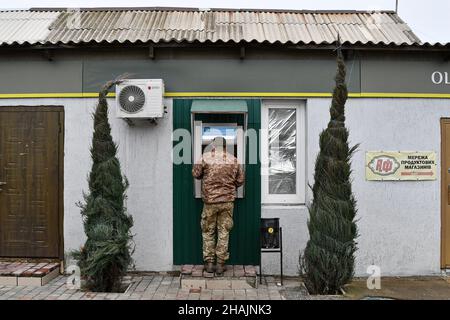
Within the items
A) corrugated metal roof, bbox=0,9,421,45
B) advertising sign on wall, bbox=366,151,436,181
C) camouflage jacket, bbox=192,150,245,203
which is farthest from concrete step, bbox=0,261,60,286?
advertising sign on wall, bbox=366,151,436,181

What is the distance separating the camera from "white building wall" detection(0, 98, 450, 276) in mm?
6332

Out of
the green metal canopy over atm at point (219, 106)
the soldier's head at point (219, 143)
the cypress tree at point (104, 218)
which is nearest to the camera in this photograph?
the cypress tree at point (104, 218)

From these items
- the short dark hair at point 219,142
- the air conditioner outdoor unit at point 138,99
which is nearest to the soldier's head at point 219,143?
the short dark hair at point 219,142

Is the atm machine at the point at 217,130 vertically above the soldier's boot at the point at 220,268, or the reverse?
the atm machine at the point at 217,130

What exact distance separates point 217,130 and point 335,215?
2.19 m

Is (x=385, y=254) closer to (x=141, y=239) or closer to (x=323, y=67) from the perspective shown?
(x=323, y=67)

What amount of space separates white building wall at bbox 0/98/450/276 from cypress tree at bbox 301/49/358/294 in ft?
3.55

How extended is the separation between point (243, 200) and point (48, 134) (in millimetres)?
3296

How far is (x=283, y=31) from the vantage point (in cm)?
689

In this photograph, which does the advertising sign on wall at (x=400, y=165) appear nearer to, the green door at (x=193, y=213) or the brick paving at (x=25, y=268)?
the green door at (x=193, y=213)

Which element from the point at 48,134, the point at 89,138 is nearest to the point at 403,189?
the point at 89,138

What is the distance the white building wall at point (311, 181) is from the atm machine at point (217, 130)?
0.44 meters

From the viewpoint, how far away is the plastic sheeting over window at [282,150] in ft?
21.5

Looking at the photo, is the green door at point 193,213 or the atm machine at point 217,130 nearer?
the atm machine at point 217,130
